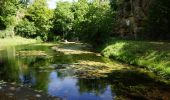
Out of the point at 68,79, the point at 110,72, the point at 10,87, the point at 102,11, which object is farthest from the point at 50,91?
the point at 102,11

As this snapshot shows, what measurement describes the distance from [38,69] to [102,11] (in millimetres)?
28891

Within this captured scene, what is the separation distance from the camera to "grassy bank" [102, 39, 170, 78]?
25641mm

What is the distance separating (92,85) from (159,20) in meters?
24.0

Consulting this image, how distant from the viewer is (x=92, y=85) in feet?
69.7

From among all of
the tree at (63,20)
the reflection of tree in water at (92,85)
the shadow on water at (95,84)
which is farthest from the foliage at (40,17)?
the reflection of tree in water at (92,85)

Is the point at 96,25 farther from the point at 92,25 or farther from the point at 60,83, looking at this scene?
the point at 60,83

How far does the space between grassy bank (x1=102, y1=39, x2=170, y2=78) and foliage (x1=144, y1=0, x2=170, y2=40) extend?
264 inches

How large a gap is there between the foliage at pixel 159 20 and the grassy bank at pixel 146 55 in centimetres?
671

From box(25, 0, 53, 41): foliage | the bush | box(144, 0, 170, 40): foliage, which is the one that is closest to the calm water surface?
box(144, 0, 170, 40): foliage

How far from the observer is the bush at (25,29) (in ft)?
284

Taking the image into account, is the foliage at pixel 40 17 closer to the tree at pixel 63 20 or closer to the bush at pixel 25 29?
the tree at pixel 63 20

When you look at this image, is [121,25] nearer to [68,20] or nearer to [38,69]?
[38,69]

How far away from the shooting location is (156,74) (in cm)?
2488

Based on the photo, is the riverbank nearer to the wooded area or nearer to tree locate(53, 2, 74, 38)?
the wooded area
